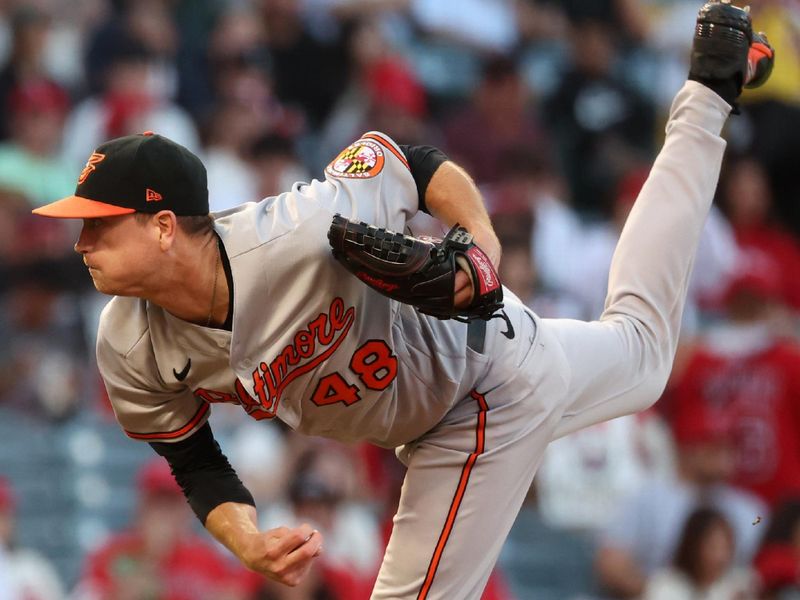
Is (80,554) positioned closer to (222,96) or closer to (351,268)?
(222,96)

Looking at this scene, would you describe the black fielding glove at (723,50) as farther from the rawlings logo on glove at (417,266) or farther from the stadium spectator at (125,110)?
the stadium spectator at (125,110)

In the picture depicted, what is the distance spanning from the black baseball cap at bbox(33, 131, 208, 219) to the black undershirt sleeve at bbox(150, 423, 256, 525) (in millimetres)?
654

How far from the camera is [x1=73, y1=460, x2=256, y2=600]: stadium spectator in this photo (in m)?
5.56

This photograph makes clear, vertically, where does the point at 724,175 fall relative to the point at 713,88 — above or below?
below

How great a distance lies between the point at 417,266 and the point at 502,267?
3.67 meters

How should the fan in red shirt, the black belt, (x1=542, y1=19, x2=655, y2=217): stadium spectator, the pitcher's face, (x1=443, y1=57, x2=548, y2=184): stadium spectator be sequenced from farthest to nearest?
(x1=542, y1=19, x2=655, y2=217): stadium spectator, (x1=443, y1=57, x2=548, y2=184): stadium spectator, the fan in red shirt, the black belt, the pitcher's face

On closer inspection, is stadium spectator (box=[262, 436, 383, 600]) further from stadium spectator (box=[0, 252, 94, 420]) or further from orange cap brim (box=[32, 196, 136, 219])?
orange cap brim (box=[32, 196, 136, 219])

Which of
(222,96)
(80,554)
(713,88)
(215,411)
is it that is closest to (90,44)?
(222,96)

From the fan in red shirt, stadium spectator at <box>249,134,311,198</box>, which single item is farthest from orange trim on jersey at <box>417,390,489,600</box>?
stadium spectator at <box>249,134,311,198</box>

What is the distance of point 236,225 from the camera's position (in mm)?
3152

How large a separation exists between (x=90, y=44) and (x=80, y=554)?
8.63 ft

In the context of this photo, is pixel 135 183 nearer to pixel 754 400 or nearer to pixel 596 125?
pixel 754 400

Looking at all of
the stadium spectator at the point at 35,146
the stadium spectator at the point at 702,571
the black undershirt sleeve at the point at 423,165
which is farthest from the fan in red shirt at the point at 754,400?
the black undershirt sleeve at the point at 423,165

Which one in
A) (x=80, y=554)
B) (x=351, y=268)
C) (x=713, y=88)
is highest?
(x=713, y=88)
